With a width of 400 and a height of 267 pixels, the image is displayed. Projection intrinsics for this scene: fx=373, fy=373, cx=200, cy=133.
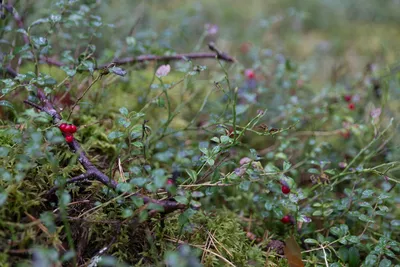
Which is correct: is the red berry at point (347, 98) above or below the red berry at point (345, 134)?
above

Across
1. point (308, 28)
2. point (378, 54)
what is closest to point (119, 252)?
point (378, 54)

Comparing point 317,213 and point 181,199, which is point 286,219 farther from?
point 181,199

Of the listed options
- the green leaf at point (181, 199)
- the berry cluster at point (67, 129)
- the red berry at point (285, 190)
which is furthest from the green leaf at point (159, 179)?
the red berry at point (285, 190)

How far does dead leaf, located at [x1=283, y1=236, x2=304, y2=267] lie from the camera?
1.22 meters

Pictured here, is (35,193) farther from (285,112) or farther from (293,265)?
(285,112)

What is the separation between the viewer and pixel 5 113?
4.85 ft

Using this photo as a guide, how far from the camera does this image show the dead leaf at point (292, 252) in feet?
4.00

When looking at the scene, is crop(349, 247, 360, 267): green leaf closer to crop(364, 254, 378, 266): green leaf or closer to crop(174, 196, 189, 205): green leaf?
crop(364, 254, 378, 266): green leaf

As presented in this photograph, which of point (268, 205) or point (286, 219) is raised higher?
point (268, 205)

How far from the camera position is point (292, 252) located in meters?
1.25

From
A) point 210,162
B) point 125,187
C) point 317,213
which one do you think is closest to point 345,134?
point 317,213

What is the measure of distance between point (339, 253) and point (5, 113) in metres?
1.35

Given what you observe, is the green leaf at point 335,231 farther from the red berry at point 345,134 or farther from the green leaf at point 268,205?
the red berry at point 345,134

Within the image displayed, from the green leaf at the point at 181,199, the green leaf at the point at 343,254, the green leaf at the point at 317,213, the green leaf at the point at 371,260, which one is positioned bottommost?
the green leaf at the point at 343,254
